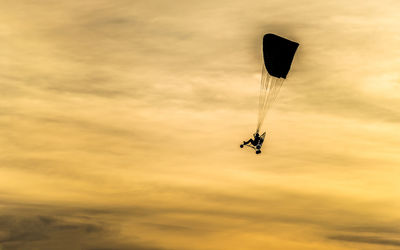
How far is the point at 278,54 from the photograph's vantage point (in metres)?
104

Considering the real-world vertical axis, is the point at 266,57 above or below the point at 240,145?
above

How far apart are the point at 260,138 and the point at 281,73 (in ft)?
26.3

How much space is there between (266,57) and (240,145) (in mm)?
10782

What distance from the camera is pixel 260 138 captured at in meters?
104

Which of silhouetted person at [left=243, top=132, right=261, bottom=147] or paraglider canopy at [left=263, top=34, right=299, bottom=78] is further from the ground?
paraglider canopy at [left=263, top=34, right=299, bottom=78]

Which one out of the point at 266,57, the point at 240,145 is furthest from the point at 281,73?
the point at 240,145

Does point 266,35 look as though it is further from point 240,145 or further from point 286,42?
point 240,145

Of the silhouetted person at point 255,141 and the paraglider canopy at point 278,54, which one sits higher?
the paraglider canopy at point 278,54

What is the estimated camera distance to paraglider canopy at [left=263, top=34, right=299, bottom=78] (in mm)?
103875

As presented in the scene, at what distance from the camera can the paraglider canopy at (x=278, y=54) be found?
103875mm

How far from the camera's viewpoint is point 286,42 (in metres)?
104

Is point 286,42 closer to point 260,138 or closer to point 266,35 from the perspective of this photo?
point 266,35

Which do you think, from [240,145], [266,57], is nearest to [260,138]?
[240,145]

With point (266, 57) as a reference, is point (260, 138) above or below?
below
